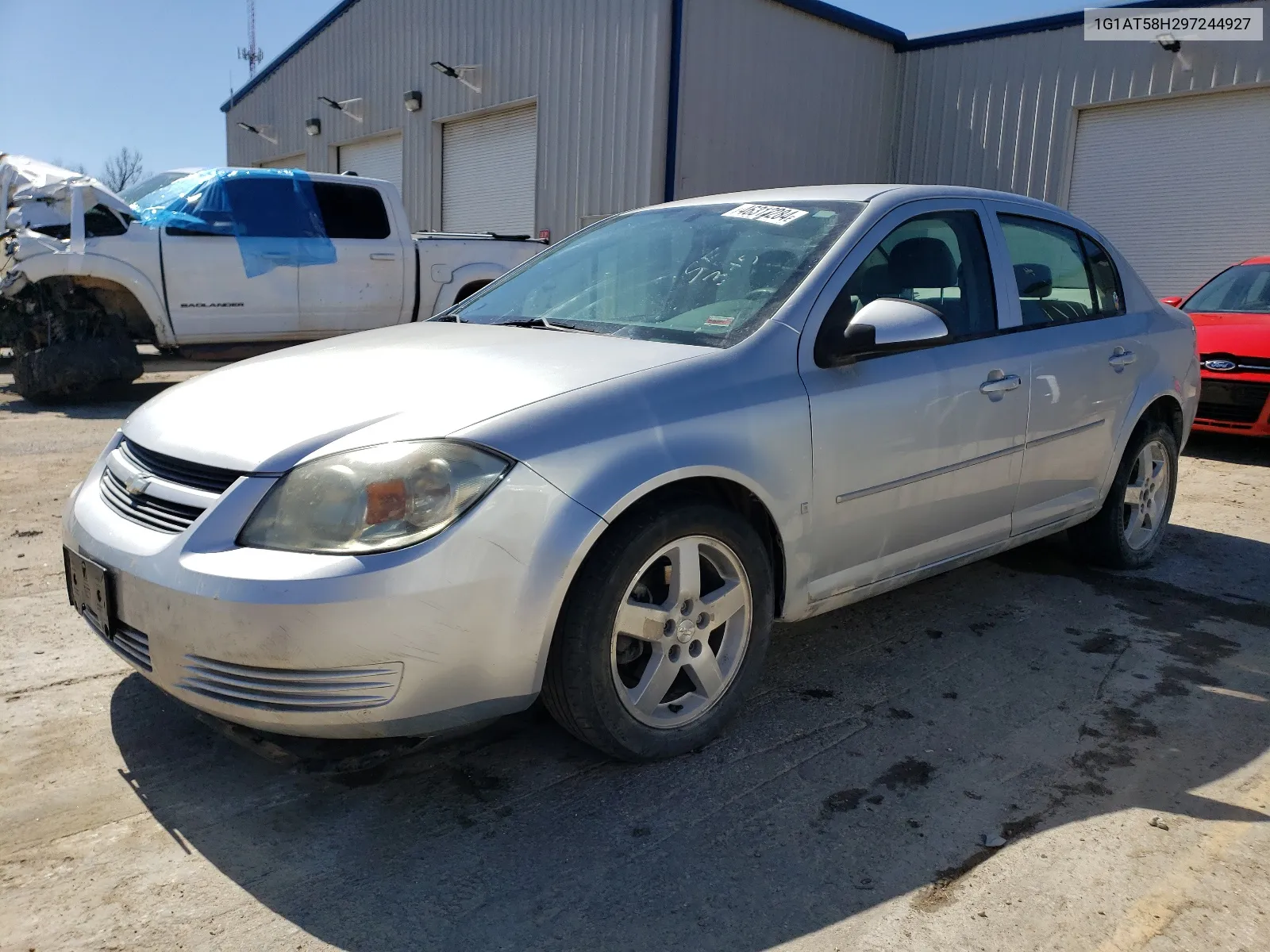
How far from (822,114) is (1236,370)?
27.6 ft

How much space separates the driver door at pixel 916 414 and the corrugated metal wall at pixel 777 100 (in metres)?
9.95

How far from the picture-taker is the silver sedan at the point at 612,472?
2357 millimetres

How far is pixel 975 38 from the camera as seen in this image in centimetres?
1444

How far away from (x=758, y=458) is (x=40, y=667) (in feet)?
8.03

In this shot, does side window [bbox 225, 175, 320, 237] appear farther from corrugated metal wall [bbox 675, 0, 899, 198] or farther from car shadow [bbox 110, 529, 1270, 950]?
car shadow [bbox 110, 529, 1270, 950]

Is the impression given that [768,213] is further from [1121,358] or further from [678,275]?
[1121,358]

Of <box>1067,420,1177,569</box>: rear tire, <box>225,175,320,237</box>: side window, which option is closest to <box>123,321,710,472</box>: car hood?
<box>1067,420,1177,569</box>: rear tire

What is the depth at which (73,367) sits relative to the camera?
8.66 m

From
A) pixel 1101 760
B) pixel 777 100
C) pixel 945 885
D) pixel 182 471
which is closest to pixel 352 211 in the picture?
pixel 777 100

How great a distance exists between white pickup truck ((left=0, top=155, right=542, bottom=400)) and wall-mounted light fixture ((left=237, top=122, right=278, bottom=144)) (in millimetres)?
13486

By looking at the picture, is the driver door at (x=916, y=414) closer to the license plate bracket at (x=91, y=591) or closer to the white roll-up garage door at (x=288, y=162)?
the license plate bracket at (x=91, y=591)

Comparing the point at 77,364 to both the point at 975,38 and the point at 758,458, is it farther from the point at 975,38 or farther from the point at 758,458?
the point at 975,38

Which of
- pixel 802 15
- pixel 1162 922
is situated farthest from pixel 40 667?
pixel 802 15

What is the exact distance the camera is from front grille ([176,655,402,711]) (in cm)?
234
